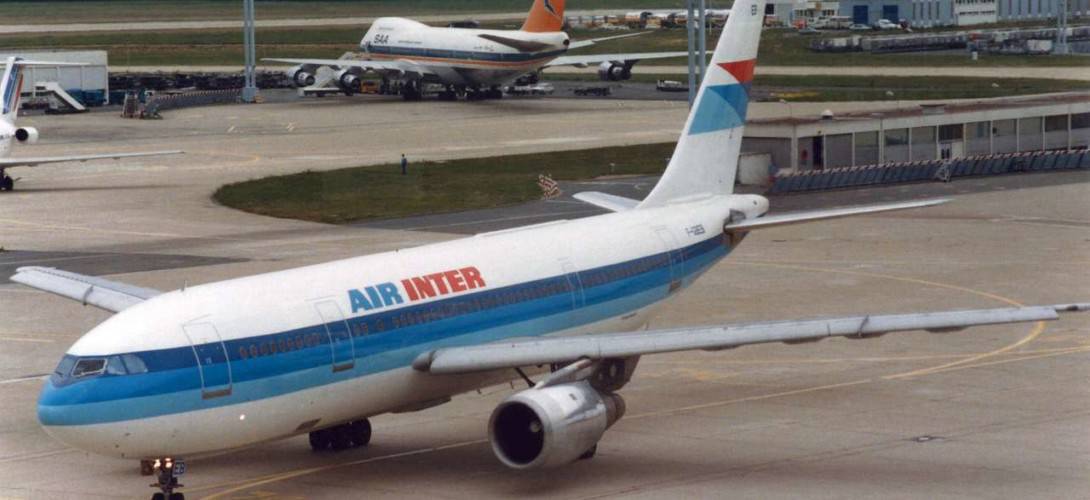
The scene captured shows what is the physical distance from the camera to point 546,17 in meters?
132

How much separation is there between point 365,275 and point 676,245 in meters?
9.25

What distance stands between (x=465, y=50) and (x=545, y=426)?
10613 centimetres

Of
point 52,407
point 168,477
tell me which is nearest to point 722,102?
point 168,477

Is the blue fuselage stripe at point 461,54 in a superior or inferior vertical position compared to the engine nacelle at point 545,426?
superior

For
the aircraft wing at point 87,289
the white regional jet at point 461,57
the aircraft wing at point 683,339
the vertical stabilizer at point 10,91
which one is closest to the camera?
the aircraft wing at point 683,339

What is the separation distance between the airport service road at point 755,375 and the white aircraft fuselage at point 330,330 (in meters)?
2.04

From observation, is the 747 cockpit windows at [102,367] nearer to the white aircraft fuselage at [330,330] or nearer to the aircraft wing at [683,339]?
the white aircraft fuselage at [330,330]

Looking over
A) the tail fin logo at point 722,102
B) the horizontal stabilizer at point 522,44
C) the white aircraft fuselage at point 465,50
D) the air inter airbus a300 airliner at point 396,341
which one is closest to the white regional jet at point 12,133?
the horizontal stabilizer at point 522,44

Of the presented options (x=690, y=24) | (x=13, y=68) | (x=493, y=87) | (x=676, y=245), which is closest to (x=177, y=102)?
(x=493, y=87)

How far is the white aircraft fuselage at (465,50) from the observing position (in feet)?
432

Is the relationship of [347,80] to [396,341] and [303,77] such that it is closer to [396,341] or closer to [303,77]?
[303,77]

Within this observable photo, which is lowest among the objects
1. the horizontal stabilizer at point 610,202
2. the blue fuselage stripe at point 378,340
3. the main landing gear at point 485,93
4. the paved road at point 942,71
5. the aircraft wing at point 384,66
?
the paved road at point 942,71

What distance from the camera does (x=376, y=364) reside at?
107ft

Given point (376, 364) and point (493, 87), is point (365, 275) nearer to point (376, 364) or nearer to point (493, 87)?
point (376, 364)
